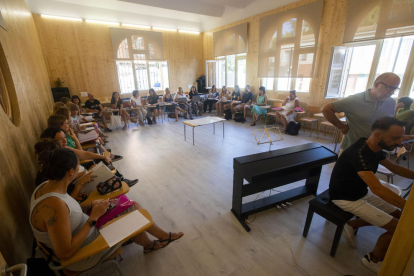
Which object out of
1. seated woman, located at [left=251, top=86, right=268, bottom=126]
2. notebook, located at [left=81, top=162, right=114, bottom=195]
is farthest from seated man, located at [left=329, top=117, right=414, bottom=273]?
seated woman, located at [left=251, top=86, right=268, bottom=126]

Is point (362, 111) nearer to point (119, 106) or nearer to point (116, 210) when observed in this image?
point (116, 210)

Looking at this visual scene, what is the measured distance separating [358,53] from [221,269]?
5.92 metres

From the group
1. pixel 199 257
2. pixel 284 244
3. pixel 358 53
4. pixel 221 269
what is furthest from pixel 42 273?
pixel 358 53

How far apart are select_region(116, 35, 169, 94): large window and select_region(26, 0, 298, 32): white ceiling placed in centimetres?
89

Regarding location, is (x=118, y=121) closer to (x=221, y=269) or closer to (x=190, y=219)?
(x=190, y=219)

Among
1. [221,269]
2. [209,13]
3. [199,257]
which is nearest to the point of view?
[221,269]

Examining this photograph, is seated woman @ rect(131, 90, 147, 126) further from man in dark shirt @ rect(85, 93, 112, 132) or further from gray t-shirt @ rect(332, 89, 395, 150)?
gray t-shirt @ rect(332, 89, 395, 150)

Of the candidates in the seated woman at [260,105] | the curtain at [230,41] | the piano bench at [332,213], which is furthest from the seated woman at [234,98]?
the piano bench at [332,213]

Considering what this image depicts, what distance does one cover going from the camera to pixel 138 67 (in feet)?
26.7

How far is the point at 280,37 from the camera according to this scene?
601 centimetres

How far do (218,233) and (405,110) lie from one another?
4268 millimetres

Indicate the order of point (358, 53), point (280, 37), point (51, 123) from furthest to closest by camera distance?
point (280, 37) → point (358, 53) → point (51, 123)

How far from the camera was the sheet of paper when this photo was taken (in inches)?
49.4

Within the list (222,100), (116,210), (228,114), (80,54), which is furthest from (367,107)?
(80,54)
